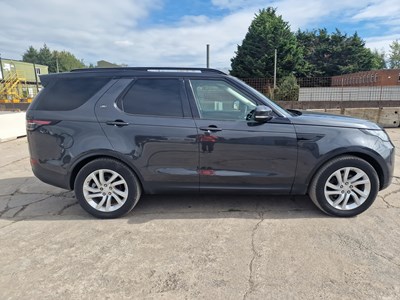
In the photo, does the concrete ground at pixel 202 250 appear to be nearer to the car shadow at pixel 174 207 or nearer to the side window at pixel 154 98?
the car shadow at pixel 174 207

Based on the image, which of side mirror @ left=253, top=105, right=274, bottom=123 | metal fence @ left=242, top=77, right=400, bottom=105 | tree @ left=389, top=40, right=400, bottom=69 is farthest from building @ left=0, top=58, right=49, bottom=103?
tree @ left=389, top=40, right=400, bottom=69

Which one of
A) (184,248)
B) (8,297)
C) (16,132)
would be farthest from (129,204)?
(16,132)

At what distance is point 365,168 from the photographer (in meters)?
3.36

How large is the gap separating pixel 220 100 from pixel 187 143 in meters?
0.69

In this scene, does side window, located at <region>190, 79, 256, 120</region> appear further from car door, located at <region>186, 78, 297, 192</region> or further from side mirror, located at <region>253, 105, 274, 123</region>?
side mirror, located at <region>253, 105, 274, 123</region>

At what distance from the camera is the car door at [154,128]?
132 inches

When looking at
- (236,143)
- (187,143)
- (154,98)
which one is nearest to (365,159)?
(236,143)

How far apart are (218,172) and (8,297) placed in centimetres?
228

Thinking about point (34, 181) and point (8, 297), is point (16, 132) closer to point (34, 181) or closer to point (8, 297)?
point (34, 181)

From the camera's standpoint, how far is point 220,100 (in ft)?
11.5

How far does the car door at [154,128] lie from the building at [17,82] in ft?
81.9

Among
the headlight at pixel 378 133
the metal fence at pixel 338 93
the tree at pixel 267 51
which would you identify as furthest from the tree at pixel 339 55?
the headlight at pixel 378 133

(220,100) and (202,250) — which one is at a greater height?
(220,100)

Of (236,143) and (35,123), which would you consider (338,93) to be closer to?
(236,143)
